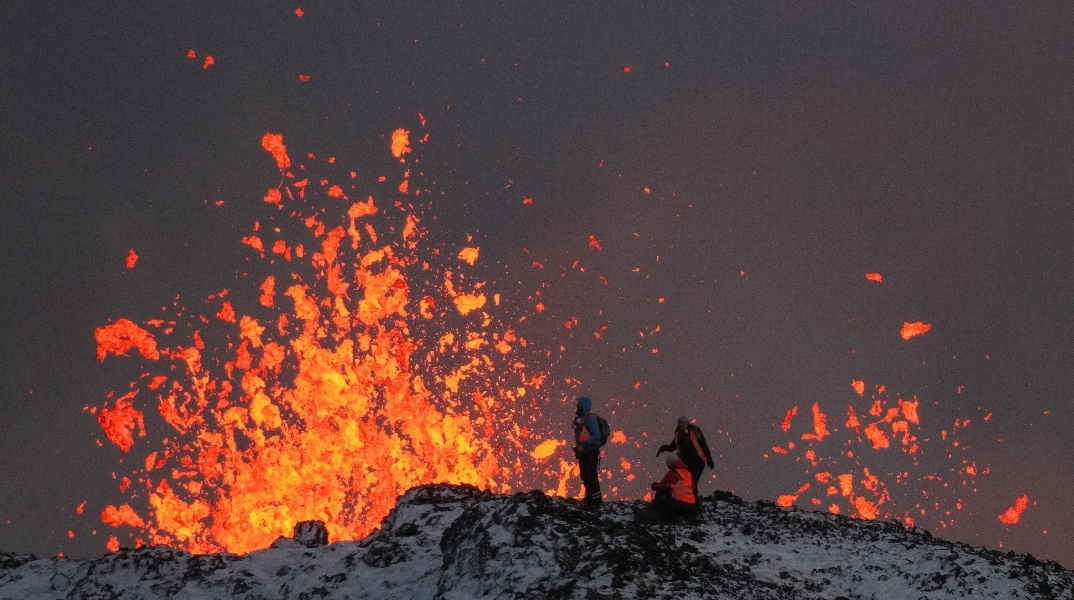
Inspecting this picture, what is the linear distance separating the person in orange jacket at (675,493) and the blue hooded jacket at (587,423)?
1.32 m

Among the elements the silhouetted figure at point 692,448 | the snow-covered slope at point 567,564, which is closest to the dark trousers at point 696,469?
the silhouetted figure at point 692,448

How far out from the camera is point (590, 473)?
50.9 feet

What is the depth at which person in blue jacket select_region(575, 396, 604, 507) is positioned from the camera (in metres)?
15.4

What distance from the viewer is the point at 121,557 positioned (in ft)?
45.5

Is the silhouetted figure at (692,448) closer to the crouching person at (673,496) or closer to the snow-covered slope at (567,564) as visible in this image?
the crouching person at (673,496)

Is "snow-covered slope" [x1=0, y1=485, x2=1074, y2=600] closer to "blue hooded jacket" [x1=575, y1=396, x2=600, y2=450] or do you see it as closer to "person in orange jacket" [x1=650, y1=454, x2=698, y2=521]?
"person in orange jacket" [x1=650, y1=454, x2=698, y2=521]

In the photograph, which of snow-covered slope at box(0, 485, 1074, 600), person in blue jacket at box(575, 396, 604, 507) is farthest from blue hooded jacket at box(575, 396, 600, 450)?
snow-covered slope at box(0, 485, 1074, 600)

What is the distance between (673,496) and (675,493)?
0.07m

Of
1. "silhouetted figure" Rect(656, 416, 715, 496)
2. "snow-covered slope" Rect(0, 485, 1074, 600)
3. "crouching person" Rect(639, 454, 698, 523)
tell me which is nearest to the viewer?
"snow-covered slope" Rect(0, 485, 1074, 600)

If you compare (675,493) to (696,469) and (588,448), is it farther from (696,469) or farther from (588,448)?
(588,448)

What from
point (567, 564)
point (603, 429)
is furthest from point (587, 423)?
point (567, 564)

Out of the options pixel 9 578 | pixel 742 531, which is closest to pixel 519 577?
pixel 742 531

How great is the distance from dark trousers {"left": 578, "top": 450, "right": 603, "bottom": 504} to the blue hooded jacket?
0.17 m

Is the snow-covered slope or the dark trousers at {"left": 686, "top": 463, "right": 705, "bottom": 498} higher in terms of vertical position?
the dark trousers at {"left": 686, "top": 463, "right": 705, "bottom": 498}
